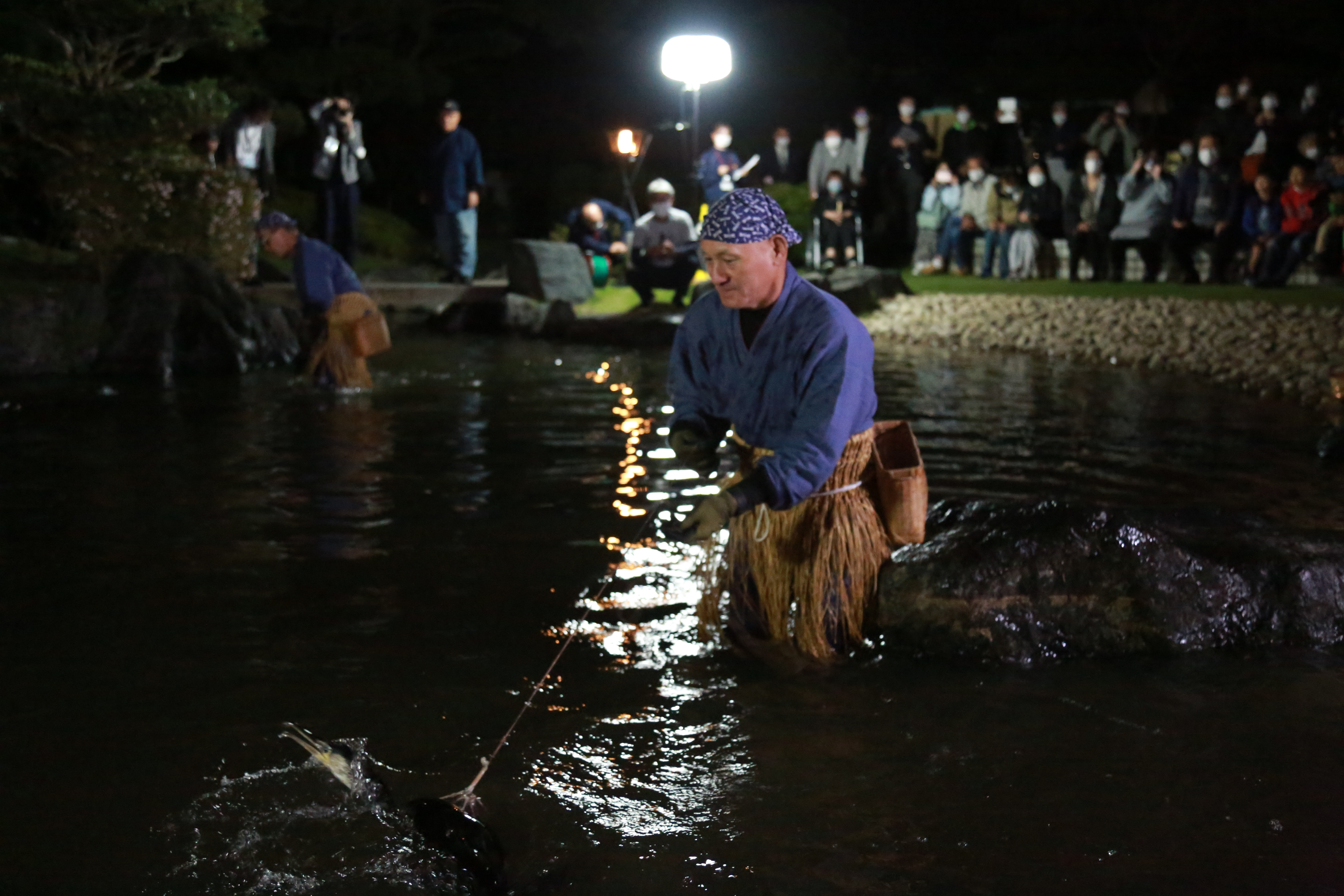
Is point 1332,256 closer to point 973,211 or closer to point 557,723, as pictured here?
point 973,211

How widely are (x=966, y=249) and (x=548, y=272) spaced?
6.37 m

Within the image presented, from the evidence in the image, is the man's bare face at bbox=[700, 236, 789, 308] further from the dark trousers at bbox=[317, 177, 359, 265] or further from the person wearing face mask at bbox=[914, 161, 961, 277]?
the person wearing face mask at bbox=[914, 161, 961, 277]

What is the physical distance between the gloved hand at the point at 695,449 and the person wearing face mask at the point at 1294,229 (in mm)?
13842

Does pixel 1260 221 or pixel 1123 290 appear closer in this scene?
pixel 1260 221

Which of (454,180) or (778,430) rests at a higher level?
(454,180)

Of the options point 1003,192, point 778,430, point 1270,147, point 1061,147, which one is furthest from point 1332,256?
point 778,430

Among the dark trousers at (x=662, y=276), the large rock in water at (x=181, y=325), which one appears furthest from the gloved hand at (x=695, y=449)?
the dark trousers at (x=662, y=276)

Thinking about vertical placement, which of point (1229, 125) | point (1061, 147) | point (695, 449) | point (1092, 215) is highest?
Result: point (1229, 125)

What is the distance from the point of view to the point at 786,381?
4.60 meters

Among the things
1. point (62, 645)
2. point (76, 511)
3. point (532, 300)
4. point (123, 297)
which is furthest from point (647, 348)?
point (62, 645)

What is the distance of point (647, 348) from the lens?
54.0 feet

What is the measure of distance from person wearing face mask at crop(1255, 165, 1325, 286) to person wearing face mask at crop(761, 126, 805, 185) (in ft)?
28.0

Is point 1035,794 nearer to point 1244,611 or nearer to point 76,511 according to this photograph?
point 1244,611

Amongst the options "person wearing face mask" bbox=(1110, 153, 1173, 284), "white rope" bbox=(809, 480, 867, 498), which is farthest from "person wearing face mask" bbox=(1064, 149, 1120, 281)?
"white rope" bbox=(809, 480, 867, 498)
